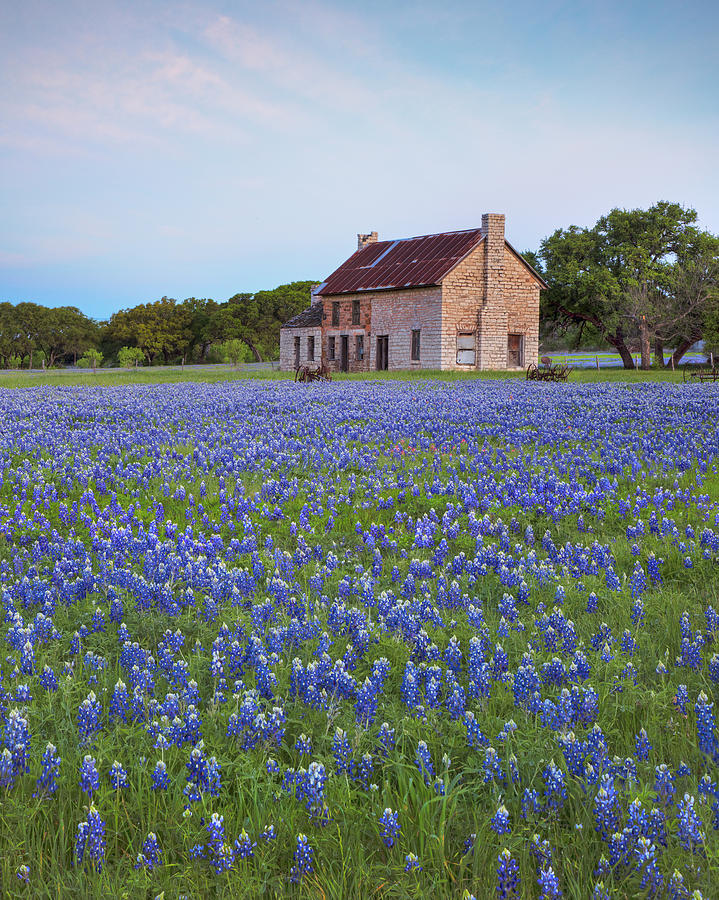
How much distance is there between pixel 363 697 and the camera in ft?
10.1

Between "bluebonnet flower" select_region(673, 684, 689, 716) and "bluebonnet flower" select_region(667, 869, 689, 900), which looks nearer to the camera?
"bluebonnet flower" select_region(667, 869, 689, 900)

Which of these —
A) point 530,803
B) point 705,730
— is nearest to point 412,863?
point 530,803

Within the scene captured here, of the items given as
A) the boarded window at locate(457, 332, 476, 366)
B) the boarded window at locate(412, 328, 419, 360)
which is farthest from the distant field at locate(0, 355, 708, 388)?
the boarded window at locate(457, 332, 476, 366)

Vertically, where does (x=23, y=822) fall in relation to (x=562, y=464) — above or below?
below

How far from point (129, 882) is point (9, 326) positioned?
96583 mm

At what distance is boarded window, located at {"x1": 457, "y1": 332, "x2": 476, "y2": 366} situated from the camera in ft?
150

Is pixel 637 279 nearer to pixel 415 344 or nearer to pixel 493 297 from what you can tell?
pixel 493 297

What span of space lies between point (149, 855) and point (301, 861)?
20.3 inches

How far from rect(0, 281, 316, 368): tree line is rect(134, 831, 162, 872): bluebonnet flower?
A: 84131mm

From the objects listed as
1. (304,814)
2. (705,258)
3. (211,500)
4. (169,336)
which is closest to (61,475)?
(211,500)

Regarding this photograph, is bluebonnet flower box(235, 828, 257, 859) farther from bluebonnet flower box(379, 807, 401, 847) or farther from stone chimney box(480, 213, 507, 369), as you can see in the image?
stone chimney box(480, 213, 507, 369)

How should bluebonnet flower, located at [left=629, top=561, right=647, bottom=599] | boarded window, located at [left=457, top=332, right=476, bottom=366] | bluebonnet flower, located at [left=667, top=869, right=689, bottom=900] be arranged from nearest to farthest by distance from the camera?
1. bluebonnet flower, located at [left=667, top=869, right=689, bottom=900]
2. bluebonnet flower, located at [left=629, top=561, right=647, bottom=599]
3. boarded window, located at [left=457, top=332, right=476, bottom=366]

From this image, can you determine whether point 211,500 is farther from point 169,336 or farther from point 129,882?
point 169,336

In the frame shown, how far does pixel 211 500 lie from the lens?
778 centimetres
